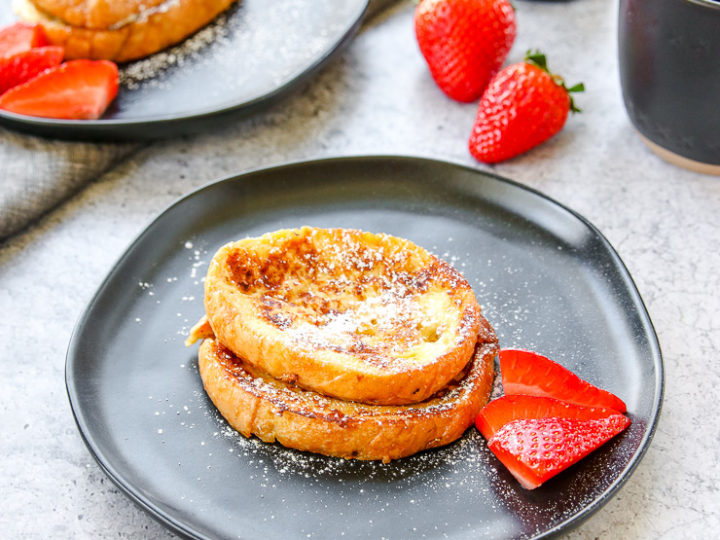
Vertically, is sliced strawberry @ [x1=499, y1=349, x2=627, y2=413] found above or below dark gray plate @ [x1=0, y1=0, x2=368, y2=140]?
below

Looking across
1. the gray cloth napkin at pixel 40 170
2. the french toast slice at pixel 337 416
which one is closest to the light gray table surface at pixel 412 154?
the gray cloth napkin at pixel 40 170

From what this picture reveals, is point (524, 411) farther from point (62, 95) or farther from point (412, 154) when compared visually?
point (62, 95)

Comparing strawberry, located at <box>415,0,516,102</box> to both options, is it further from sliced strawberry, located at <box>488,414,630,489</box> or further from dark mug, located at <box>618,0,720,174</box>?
sliced strawberry, located at <box>488,414,630,489</box>

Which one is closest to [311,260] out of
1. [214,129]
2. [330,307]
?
[330,307]

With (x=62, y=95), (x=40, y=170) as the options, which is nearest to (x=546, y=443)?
(x=40, y=170)

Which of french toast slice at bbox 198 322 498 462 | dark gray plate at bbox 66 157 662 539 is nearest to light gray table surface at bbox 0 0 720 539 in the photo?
dark gray plate at bbox 66 157 662 539

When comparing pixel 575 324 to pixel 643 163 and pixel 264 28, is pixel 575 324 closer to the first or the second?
pixel 643 163

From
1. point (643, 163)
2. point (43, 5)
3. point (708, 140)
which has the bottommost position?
point (643, 163)

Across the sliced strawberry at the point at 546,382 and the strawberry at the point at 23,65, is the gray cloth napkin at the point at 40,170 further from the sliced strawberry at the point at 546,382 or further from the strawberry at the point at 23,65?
the sliced strawberry at the point at 546,382
